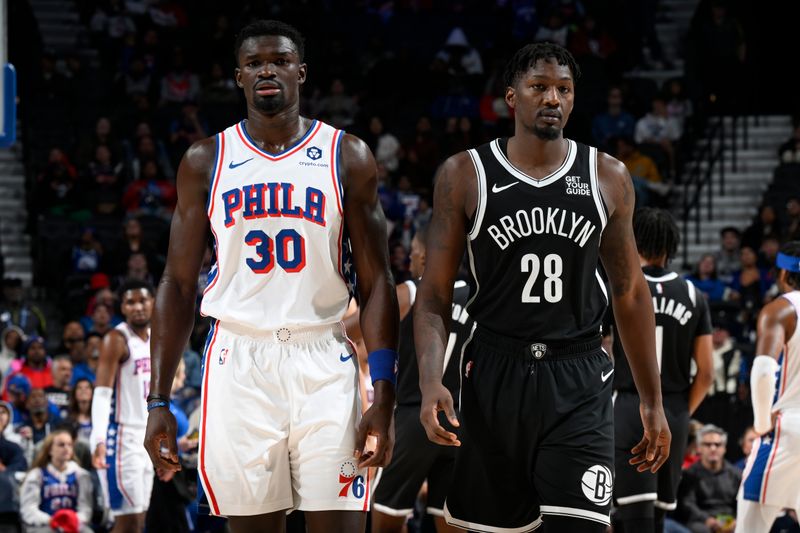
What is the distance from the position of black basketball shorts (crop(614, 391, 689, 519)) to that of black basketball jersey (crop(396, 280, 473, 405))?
3.03 feet

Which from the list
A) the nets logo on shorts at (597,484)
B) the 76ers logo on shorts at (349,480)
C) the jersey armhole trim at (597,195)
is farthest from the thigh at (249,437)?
the jersey armhole trim at (597,195)

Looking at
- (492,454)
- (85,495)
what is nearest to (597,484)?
(492,454)

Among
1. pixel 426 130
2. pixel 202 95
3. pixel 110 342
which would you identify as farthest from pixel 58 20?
pixel 110 342

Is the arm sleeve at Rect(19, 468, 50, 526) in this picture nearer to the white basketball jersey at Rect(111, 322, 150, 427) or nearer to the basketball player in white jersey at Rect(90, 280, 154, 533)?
Answer: the basketball player in white jersey at Rect(90, 280, 154, 533)

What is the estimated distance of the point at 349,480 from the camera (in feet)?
14.4

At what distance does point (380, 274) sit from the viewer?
457 centimetres

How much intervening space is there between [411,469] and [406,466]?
34 millimetres

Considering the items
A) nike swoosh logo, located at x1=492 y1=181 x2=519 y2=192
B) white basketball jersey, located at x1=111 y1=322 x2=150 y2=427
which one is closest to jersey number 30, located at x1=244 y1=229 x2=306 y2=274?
nike swoosh logo, located at x1=492 y1=181 x2=519 y2=192

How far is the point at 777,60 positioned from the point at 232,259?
1533 cm

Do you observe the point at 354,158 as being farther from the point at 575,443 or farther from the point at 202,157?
the point at 575,443

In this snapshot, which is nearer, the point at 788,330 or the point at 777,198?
the point at 788,330

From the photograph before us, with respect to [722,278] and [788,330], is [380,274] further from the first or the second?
[722,278]

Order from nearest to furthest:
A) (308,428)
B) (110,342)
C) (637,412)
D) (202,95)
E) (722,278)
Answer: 1. (308,428)
2. (637,412)
3. (110,342)
4. (722,278)
5. (202,95)

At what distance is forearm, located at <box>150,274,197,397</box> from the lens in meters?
4.56
